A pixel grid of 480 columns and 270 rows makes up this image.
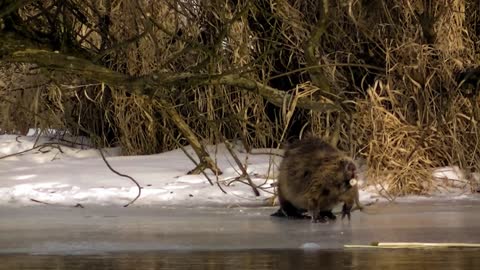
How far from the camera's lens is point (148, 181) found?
9.41 metres

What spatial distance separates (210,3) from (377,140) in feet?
7.83

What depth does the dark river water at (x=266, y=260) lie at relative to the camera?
204 inches

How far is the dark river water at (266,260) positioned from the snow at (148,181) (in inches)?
118

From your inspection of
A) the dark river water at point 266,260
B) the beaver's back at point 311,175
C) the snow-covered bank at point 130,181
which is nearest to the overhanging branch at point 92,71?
the snow-covered bank at point 130,181

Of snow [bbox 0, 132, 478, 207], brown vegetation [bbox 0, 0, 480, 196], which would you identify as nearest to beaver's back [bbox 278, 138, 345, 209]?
snow [bbox 0, 132, 478, 207]

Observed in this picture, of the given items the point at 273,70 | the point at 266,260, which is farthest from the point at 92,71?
the point at 266,260

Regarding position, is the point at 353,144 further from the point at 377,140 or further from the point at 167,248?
the point at 167,248

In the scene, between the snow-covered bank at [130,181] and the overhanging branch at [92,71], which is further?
the overhanging branch at [92,71]

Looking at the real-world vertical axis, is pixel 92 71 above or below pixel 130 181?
above

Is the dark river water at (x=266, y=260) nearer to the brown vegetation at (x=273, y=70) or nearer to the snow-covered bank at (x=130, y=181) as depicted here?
the snow-covered bank at (x=130, y=181)

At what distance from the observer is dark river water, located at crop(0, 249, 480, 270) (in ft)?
17.0

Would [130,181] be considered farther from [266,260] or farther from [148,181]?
[266,260]

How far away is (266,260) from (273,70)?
558 cm

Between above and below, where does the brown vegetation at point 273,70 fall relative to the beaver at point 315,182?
above
